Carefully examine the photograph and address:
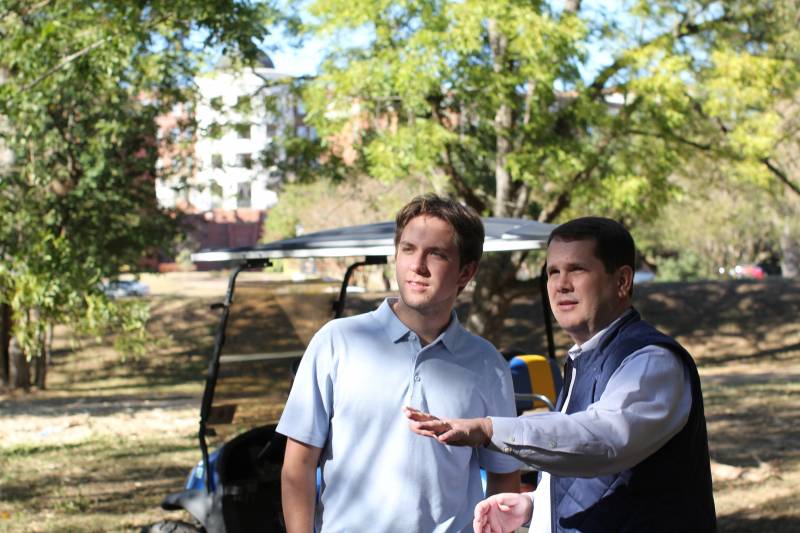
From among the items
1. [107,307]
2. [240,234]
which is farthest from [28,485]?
[240,234]

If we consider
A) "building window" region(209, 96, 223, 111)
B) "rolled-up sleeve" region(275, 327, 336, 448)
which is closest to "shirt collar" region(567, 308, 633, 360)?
"rolled-up sleeve" region(275, 327, 336, 448)

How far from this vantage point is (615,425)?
2.11m

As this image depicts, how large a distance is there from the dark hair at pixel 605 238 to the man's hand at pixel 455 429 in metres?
0.57

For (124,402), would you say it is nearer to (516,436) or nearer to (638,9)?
(638,9)

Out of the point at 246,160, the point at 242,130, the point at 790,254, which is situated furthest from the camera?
the point at 790,254

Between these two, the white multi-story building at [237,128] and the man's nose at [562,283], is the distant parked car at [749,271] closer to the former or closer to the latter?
the white multi-story building at [237,128]

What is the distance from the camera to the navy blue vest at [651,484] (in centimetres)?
229

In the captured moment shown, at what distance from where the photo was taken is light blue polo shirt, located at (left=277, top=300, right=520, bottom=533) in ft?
9.39

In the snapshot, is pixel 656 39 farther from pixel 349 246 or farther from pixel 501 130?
pixel 349 246

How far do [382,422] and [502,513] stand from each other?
381 millimetres

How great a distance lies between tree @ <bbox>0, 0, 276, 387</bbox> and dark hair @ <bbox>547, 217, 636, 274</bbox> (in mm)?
7824

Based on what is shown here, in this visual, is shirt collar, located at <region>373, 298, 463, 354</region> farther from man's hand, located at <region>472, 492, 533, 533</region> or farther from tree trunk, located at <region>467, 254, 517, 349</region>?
tree trunk, located at <region>467, 254, 517, 349</region>

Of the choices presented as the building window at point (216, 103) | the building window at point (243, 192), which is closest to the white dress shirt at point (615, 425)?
the building window at point (216, 103)

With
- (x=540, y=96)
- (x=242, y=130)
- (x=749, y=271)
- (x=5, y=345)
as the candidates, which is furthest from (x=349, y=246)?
(x=749, y=271)
